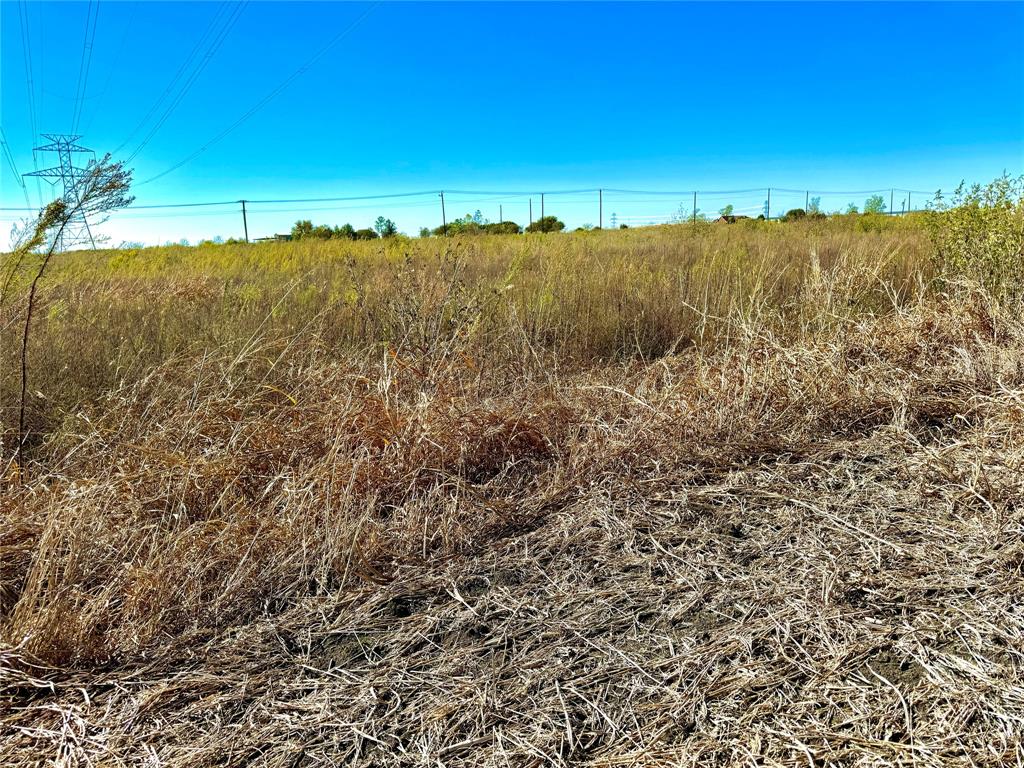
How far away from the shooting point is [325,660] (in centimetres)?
161

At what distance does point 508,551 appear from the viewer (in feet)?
6.82

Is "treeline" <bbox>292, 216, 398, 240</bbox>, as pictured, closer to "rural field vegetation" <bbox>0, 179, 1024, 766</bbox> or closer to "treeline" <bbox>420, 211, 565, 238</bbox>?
"treeline" <bbox>420, 211, 565, 238</bbox>

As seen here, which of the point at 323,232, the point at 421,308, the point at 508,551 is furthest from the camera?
the point at 323,232

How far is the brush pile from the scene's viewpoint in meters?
1.36

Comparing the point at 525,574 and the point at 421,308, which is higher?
the point at 421,308

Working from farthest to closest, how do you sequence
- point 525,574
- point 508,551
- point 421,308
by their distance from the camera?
1. point 421,308
2. point 508,551
3. point 525,574

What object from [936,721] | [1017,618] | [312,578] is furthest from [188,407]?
[1017,618]

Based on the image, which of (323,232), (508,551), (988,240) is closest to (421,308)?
(508,551)

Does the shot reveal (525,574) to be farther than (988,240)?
No

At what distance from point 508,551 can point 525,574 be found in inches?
5.8

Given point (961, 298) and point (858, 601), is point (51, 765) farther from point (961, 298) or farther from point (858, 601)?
point (961, 298)

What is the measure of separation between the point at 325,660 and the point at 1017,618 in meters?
1.72

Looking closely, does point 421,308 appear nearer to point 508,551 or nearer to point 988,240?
point 508,551

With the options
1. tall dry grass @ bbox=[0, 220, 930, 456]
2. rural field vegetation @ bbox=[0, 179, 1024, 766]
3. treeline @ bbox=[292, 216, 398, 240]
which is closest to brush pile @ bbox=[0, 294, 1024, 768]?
rural field vegetation @ bbox=[0, 179, 1024, 766]
